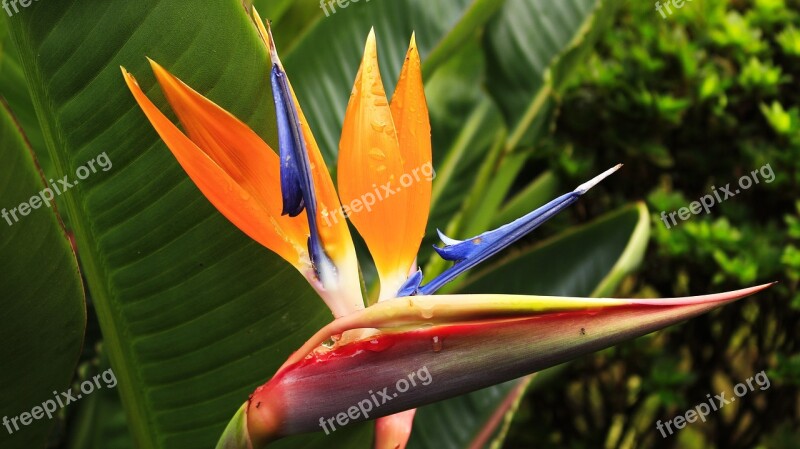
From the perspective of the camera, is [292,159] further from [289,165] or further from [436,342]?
[436,342]

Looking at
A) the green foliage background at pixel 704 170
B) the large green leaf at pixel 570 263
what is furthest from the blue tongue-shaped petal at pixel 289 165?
the green foliage background at pixel 704 170

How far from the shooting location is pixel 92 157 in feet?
2.00

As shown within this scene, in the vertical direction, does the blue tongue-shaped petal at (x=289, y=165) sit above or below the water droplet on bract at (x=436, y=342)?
above

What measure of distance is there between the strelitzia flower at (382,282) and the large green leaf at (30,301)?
0.15 metres

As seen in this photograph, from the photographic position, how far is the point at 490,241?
0.52m

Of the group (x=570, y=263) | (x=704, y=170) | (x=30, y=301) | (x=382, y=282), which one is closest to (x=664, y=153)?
(x=704, y=170)

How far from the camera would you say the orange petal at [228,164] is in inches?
19.6

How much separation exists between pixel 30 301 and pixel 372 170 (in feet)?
1.09

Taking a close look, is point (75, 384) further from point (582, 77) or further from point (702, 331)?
point (702, 331)

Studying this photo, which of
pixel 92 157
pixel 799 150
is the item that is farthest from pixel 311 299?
pixel 799 150

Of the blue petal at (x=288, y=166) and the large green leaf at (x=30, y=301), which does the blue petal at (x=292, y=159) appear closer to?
the blue petal at (x=288, y=166)

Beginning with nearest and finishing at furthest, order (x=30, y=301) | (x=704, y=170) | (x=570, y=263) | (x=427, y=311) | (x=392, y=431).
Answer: (x=427, y=311) → (x=392, y=431) → (x=30, y=301) → (x=570, y=263) → (x=704, y=170)

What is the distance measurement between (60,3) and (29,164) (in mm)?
128

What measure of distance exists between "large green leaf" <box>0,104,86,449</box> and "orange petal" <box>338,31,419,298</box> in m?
0.26
